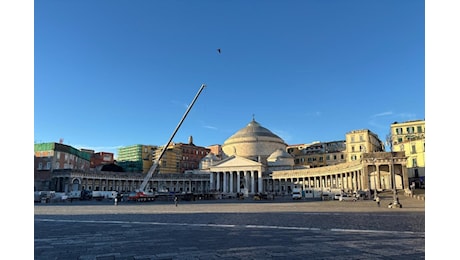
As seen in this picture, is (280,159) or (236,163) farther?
(280,159)

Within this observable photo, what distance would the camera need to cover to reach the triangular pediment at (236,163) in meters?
79.4

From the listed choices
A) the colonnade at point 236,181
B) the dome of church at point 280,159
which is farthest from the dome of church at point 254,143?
the colonnade at point 236,181

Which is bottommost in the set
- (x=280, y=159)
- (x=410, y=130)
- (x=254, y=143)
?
(x=280, y=159)

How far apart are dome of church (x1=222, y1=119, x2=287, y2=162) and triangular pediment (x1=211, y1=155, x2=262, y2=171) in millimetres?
13102

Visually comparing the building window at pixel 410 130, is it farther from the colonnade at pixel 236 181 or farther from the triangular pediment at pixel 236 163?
the colonnade at pixel 236 181

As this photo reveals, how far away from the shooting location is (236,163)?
80375 millimetres

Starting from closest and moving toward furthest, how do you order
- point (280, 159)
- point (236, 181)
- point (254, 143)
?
point (236, 181)
point (280, 159)
point (254, 143)

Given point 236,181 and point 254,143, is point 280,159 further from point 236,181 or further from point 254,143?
point 236,181

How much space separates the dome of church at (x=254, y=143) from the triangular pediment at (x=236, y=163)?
13102mm

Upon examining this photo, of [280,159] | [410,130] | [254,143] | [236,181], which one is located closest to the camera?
[410,130]

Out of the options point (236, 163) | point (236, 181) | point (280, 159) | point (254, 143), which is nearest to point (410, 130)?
point (280, 159)

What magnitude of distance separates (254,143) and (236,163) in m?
18.2
